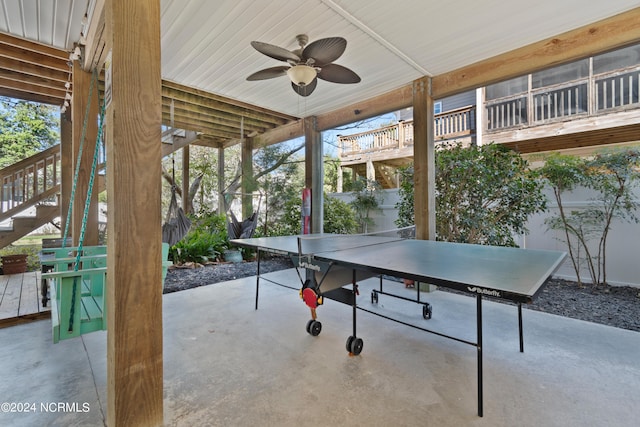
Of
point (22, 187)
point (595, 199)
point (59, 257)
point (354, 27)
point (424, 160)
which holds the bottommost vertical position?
point (59, 257)

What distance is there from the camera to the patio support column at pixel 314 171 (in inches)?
→ 210

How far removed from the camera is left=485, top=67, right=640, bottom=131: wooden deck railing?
16.4ft

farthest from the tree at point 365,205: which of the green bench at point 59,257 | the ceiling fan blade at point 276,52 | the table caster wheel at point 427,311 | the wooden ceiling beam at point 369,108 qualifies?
the green bench at point 59,257

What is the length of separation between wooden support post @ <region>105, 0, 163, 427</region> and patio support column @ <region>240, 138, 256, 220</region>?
4942mm

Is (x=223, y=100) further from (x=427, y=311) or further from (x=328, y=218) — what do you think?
(x=427, y=311)

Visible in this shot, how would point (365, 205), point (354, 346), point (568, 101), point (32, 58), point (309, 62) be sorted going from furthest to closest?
1. point (365, 205)
2. point (568, 101)
3. point (32, 58)
4. point (309, 62)
5. point (354, 346)

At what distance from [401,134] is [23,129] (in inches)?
352

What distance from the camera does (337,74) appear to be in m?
2.91

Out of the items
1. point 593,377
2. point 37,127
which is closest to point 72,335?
point 593,377

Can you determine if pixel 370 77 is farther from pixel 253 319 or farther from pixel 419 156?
pixel 253 319

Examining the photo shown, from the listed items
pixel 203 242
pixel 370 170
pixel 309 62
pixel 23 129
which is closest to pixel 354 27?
pixel 309 62

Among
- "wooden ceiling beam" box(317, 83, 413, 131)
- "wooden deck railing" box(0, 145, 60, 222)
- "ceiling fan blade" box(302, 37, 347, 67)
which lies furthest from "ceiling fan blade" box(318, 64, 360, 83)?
"wooden deck railing" box(0, 145, 60, 222)

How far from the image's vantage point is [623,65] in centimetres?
537

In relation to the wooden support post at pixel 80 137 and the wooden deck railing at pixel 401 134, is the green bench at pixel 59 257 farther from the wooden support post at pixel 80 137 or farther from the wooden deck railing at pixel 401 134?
the wooden deck railing at pixel 401 134
